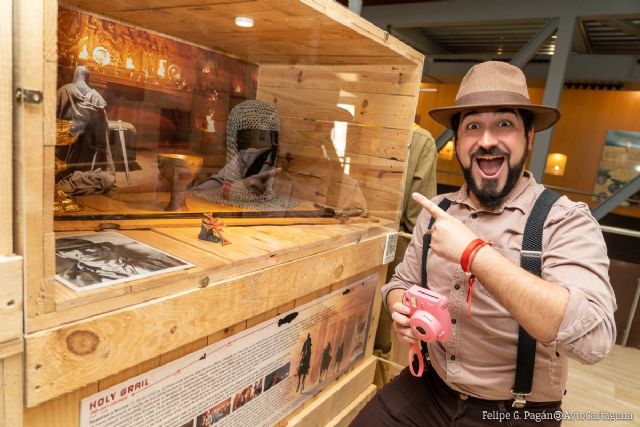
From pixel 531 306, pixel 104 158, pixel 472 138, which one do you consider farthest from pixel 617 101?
pixel 104 158

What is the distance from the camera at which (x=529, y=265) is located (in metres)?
1.56

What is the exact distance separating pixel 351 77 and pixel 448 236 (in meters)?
1.09

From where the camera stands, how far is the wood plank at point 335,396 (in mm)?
2029

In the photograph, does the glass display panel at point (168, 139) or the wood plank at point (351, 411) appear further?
the wood plank at point (351, 411)

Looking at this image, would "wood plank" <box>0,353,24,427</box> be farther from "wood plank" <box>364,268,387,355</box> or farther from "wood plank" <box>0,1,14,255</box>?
"wood plank" <box>364,268,387,355</box>

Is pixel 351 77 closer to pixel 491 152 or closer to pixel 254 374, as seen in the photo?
pixel 491 152

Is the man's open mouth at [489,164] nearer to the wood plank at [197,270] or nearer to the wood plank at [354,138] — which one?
the wood plank at [354,138]

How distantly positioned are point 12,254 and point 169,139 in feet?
2.99

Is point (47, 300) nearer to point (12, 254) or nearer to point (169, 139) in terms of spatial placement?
point (12, 254)

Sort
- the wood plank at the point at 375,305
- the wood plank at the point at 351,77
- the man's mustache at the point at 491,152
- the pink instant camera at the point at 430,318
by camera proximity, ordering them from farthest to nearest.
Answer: the wood plank at the point at 375,305, the wood plank at the point at 351,77, the man's mustache at the point at 491,152, the pink instant camera at the point at 430,318

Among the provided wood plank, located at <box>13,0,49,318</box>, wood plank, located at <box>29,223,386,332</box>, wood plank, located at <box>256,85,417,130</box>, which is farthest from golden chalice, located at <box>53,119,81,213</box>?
wood plank, located at <box>256,85,417,130</box>

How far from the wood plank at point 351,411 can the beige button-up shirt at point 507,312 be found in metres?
0.67

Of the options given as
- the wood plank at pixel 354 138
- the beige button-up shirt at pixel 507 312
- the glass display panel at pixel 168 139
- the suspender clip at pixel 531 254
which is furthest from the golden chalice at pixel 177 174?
the suspender clip at pixel 531 254

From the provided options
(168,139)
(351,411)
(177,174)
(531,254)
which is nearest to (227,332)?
(177,174)
